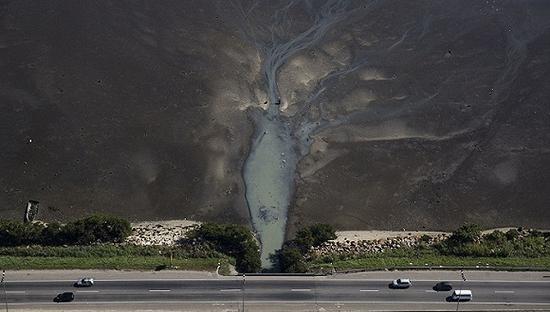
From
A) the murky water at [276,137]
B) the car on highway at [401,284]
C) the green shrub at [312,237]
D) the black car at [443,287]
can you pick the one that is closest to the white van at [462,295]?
the black car at [443,287]

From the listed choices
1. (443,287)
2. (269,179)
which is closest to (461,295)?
(443,287)

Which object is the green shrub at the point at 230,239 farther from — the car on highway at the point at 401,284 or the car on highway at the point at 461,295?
the car on highway at the point at 461,295

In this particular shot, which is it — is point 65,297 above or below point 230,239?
below

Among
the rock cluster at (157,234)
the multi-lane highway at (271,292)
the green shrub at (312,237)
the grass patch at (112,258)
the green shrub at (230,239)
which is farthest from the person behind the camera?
the rock cluster at (157,234)

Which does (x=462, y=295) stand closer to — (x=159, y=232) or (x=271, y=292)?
(x=271, y=292)

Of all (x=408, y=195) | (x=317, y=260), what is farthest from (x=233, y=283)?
(x=408, y=195)

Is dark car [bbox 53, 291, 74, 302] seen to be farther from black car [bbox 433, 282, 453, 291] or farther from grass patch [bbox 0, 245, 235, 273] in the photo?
black car [bbox 433, 282, 453, 291]
